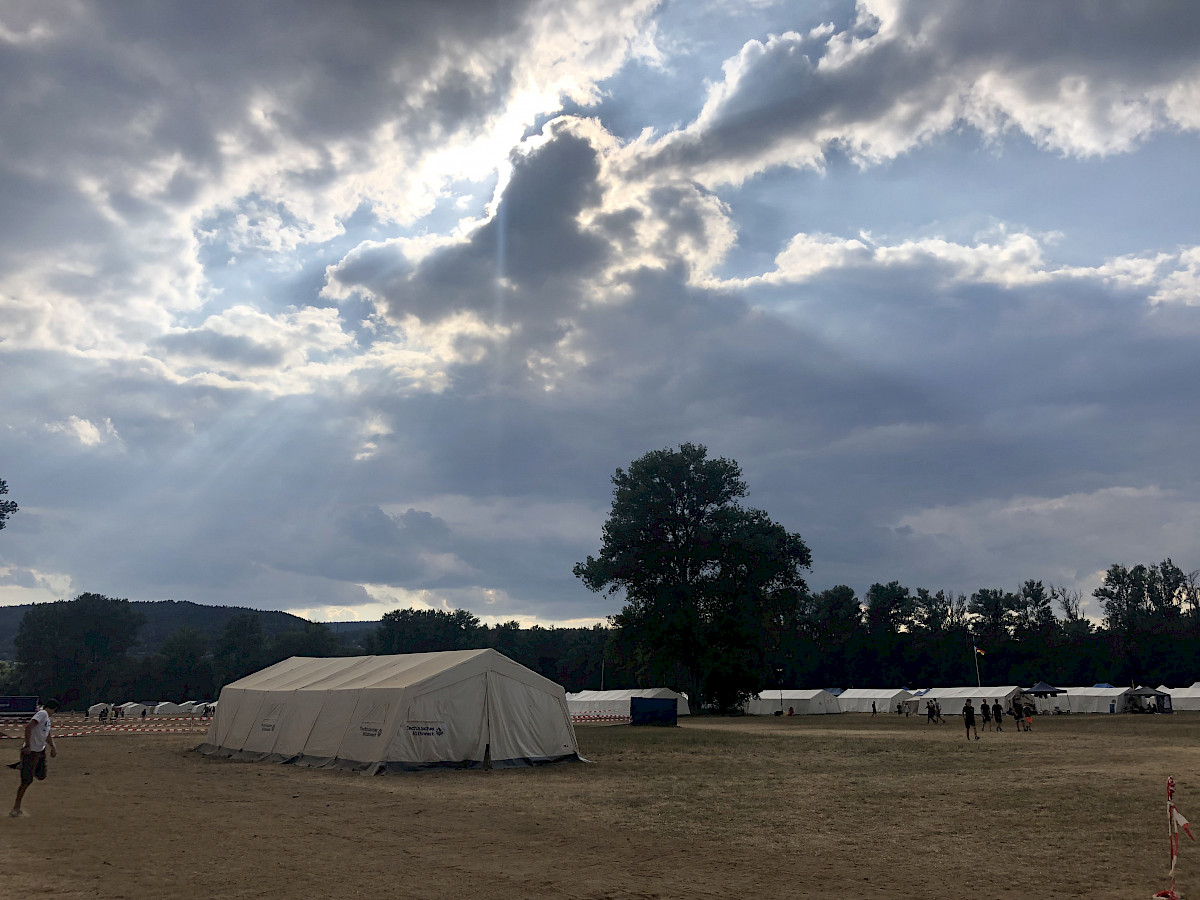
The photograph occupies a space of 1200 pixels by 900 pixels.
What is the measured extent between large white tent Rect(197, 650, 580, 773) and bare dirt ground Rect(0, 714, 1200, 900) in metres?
1.03

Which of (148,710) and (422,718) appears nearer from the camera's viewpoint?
(422,718)

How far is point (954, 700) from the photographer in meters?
80.9

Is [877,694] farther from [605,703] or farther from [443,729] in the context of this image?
[443,729]

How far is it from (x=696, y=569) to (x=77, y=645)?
106786mm

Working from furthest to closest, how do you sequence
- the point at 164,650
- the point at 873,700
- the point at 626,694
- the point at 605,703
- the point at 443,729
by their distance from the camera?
the point at 164,650 → the point at 873,700 → the point at 605,703 → the point at 626,694 → the point at 443,729

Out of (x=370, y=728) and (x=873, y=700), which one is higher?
(x=370, y=728)

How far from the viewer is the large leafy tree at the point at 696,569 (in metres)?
56.7

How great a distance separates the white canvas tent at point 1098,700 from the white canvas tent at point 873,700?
48.2 ft

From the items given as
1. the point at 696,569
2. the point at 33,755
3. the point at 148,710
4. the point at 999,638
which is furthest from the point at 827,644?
the point at 33,755

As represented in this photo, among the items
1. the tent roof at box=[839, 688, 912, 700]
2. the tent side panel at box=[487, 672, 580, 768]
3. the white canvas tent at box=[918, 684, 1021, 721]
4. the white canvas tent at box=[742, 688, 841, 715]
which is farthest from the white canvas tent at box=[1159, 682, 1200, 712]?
the tent side panel at box=[487, 672, 580, 768]

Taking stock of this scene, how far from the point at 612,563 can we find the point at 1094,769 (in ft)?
123

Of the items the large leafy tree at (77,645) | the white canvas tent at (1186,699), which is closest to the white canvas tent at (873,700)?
the white canvas tent at (1186,699)

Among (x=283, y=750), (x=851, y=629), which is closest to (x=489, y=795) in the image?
(x=283, y=750)

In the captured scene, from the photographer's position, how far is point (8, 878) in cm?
948
